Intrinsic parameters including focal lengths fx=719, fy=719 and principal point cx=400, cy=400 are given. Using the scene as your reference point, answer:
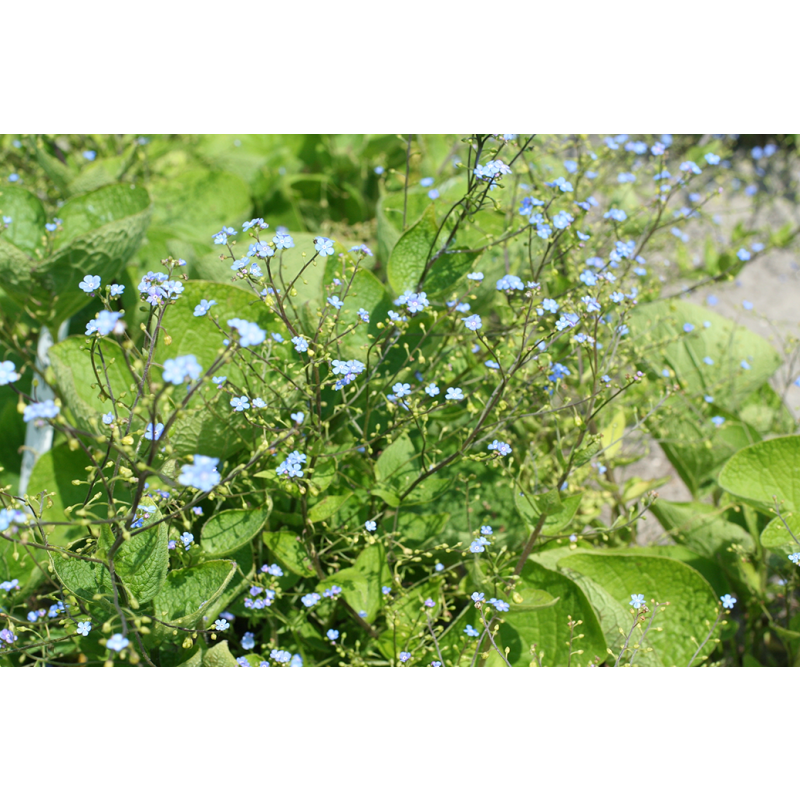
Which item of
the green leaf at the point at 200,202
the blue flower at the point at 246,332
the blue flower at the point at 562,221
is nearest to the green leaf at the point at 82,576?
the blue flower at the point at 246,332

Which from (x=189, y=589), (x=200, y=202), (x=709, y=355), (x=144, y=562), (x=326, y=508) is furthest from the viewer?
(x=200, y=202)

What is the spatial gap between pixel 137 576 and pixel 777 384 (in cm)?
219

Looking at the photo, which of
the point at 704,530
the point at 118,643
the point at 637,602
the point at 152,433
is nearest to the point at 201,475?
the point at 152,433

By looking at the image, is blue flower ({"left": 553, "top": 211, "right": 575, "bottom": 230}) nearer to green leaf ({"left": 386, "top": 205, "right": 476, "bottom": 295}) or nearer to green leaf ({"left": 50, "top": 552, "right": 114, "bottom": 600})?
green leaf ({"left": 386, "top": 205, "right": 476, "bottom": 295})

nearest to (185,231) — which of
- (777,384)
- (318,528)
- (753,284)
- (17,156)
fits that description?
(17,156)

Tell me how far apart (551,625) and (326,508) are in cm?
52

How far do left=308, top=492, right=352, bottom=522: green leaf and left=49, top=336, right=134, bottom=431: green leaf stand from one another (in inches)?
16.6

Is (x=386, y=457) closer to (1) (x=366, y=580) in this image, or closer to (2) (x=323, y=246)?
(1) (x=366, y=580)

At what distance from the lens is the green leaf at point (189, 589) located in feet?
4.10

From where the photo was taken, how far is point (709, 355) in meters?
2.11

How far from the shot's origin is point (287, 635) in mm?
1540

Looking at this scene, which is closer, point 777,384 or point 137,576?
point 137,576

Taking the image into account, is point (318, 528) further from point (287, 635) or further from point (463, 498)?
point (463, 498)

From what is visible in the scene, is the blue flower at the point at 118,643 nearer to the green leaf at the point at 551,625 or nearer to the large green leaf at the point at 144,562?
the large green leaf at the point at 144,562
